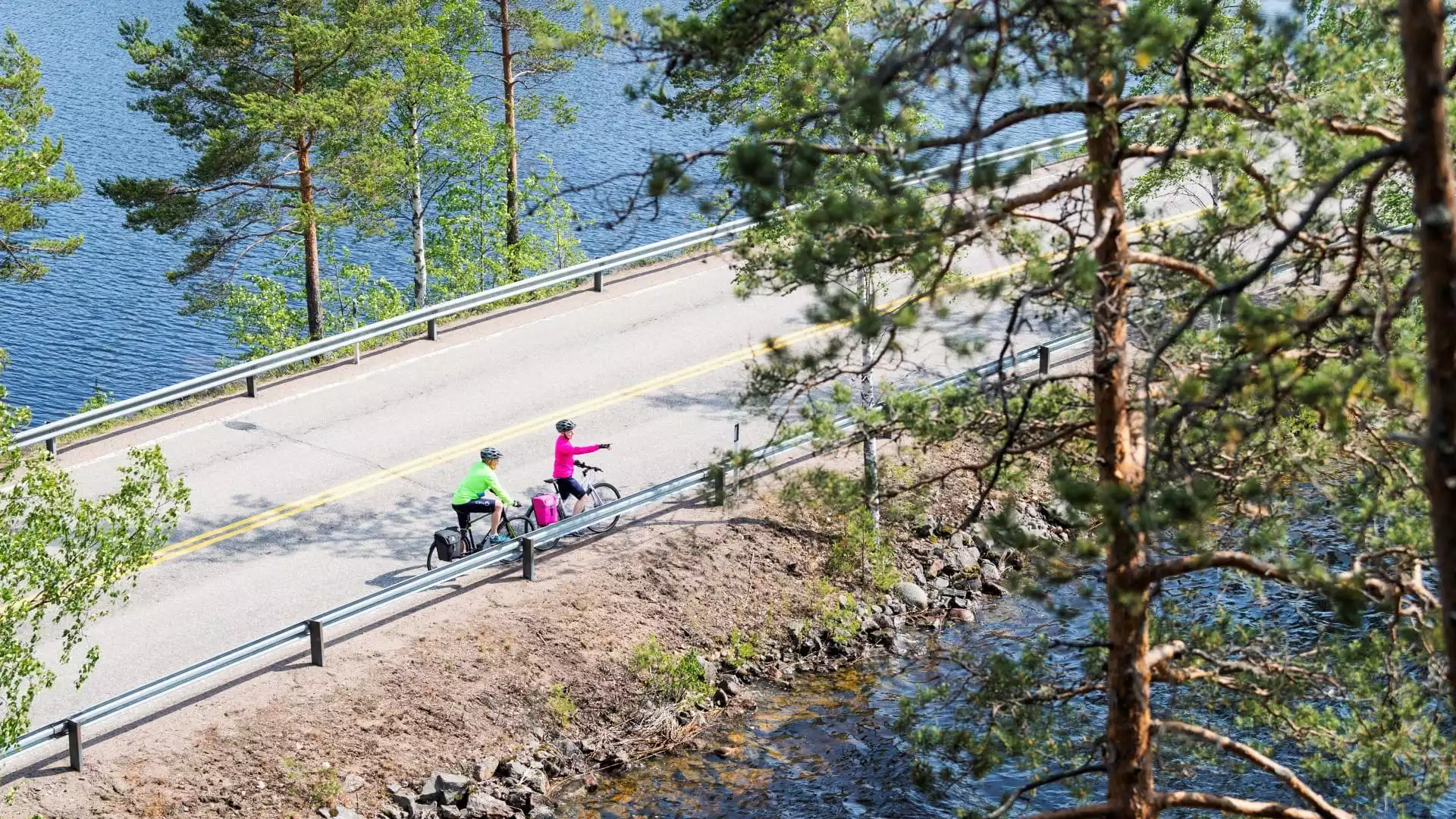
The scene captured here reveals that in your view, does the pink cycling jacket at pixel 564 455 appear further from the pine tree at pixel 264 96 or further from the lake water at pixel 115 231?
the lake water at pixel 115 231

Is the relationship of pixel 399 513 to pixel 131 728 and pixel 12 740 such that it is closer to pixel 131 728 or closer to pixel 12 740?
pixel 131 728

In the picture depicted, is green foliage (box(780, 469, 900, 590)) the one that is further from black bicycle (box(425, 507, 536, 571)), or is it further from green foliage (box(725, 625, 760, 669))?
black bicycle (box(425, 507, 536, 571))

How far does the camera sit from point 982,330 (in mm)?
25172

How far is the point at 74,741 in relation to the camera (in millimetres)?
14086

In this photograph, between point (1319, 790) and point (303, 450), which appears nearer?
point (1319, 790)

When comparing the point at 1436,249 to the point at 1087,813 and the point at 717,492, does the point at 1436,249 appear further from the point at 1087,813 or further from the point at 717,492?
the point at 717,492

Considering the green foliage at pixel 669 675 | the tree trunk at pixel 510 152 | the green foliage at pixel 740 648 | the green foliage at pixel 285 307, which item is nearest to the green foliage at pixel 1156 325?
the green foliage at pixel 669 675

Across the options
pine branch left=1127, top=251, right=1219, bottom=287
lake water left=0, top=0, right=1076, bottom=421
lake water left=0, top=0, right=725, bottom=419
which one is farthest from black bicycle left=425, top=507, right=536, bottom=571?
lake water left=0, top=0, right=725, bottom=419

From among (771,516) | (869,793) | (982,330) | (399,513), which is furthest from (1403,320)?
(982,330)

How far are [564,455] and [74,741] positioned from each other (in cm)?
649

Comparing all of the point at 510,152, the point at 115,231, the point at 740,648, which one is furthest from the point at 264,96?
the point at 115,231

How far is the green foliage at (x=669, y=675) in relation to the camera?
17375 mm

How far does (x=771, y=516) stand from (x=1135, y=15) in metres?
12.4

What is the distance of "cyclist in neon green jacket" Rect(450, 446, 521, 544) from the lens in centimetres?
1727
